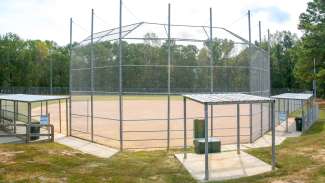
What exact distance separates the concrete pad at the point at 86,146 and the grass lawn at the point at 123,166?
20.2 inches

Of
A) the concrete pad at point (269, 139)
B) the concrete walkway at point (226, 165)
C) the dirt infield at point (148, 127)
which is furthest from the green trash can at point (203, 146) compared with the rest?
the dirt infield at point (148, 127)

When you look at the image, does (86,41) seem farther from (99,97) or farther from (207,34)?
(207,34)

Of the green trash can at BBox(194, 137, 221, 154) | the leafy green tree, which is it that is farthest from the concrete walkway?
the leafy green tree

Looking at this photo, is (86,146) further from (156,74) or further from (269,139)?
(269,139)

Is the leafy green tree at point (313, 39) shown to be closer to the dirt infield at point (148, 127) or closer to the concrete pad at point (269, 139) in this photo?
the concrete pad at point (269, 139)

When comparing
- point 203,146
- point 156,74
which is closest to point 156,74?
point 156,74

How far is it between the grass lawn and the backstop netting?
7.43ft

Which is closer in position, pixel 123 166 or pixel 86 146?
pixel 123 166

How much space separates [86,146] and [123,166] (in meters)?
4.33

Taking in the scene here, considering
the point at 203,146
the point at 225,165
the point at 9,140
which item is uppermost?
the point at 203,146

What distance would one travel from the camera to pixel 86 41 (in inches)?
731

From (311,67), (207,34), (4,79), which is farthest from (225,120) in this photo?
(4,79)

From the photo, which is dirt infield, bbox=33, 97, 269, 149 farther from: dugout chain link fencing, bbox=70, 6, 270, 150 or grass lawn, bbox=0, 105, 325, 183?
grass lawn, bbox=0, 105, 325, 183

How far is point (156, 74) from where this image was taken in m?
15.2
